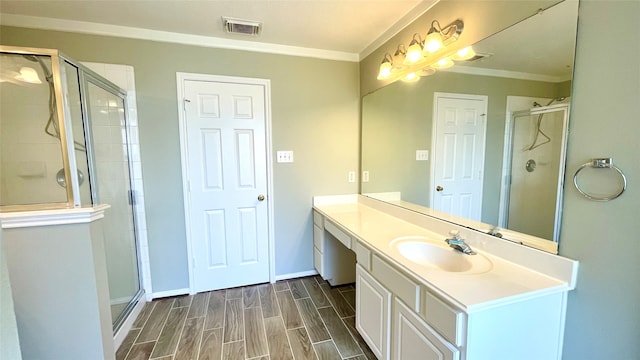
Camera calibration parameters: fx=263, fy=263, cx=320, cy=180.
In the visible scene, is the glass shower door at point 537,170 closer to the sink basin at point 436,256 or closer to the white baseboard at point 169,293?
the sink basin at point 436,256

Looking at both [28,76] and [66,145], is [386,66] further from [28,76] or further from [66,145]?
[28,76]

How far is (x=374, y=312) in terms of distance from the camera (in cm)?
153

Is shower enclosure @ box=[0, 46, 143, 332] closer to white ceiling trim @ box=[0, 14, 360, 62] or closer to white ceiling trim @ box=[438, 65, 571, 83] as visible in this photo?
white ceiling trim @ box=[0, 14, 360, 62]

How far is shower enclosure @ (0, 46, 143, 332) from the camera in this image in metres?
1.49

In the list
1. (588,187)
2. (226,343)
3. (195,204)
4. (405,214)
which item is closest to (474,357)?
(588,187)

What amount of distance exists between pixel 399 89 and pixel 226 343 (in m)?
2.33

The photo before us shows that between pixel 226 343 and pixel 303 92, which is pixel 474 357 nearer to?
pixel 226 343

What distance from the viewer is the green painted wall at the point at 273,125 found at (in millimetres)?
2178

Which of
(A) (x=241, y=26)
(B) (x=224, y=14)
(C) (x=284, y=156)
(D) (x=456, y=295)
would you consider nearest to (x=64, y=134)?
(B) (x=224, y=14)

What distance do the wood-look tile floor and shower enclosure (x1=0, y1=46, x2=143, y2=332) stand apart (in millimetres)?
270

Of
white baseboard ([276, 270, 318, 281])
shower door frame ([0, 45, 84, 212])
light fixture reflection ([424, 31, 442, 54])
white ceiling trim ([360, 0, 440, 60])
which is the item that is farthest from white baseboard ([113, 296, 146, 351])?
white ceiling trim ([360, 0, 440, 60])

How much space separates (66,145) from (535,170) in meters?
2.48

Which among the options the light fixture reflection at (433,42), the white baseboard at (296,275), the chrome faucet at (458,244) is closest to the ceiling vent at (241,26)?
the light fixture reflection at (433,42)

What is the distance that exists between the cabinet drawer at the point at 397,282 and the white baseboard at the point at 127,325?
1796 mm
